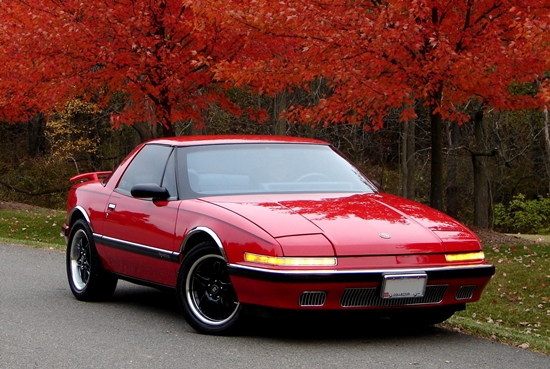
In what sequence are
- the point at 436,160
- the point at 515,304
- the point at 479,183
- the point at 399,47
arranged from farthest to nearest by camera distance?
the point at 479,183, the point at 436,160, the point at 399,47, the point at 515,304

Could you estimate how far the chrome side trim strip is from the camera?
7054mm

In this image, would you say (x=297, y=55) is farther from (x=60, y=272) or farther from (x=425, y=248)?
Result: (x=425, y=248)

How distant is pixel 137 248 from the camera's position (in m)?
7.57

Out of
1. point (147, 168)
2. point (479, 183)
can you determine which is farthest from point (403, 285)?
point (479, 183)

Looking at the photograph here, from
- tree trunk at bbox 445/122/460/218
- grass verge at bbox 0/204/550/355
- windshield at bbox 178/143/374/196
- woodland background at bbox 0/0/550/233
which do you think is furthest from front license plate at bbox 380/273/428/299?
tree trunk at bbox 445/122/460/218

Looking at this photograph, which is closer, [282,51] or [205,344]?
[205,344]

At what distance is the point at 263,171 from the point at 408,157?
22.5m

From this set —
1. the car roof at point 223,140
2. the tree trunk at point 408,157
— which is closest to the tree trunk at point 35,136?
the tree trunk at point 408,157

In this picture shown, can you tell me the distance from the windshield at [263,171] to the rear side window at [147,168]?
11.0 inches

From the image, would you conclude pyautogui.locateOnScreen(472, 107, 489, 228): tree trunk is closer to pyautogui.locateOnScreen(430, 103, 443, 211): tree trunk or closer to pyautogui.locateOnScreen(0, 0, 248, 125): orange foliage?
pyautogui.locateOnScreen(430, 103, 443, 211): tree trunk

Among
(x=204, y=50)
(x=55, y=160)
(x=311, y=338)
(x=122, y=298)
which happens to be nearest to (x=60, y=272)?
(x=122, y=298)

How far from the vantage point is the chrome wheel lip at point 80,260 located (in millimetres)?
8598

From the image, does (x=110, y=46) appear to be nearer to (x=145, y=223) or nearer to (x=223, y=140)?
(x=223, y=140)

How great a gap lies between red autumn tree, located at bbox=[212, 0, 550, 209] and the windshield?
19.7 feet
